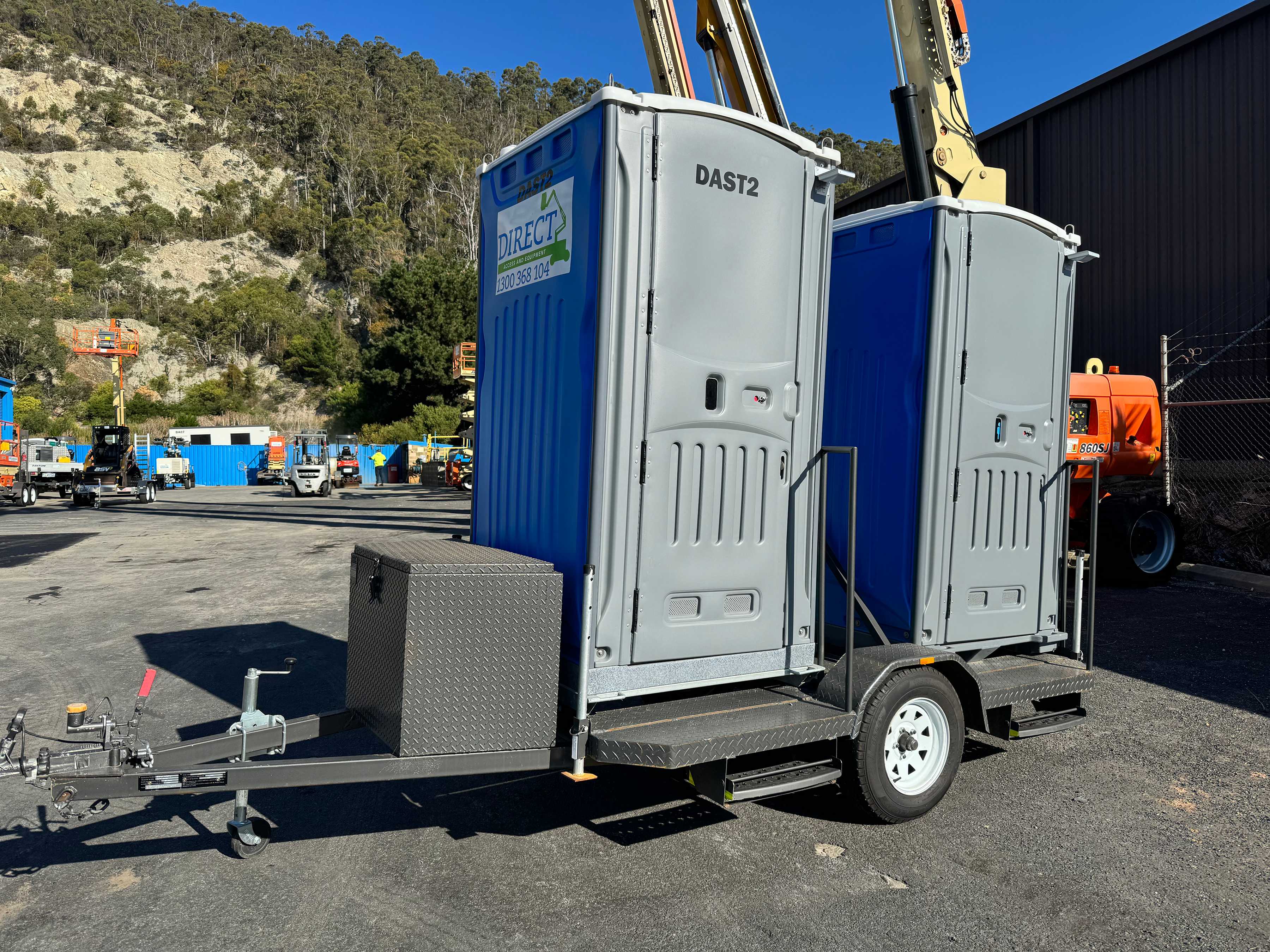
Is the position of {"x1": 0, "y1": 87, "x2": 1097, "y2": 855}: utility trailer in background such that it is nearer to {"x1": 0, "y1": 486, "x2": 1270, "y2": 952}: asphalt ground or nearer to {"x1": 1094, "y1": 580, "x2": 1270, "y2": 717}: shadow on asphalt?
{"x1": 0, "y1": 486, "x2": 1270, "y2": 952}: asphalt ground

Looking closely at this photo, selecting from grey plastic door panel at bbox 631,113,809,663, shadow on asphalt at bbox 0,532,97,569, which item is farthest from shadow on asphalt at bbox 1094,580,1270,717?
shadow on asphalt at bbox 0,532,97,569

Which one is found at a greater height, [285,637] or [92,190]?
[92,190]

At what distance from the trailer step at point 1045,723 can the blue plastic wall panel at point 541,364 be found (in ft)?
8.33

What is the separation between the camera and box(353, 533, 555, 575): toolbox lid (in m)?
3.52

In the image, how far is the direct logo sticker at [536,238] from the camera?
13.0ft

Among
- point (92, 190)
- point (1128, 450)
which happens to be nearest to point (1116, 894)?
point (1128, 450)

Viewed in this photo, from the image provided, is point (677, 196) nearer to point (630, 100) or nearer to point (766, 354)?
point (630, 100)

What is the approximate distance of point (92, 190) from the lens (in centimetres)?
8381

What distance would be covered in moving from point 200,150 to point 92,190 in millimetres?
12584

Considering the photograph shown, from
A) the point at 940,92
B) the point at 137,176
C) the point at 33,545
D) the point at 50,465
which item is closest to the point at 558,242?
the point at 940,92

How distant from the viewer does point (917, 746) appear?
14.5 feet

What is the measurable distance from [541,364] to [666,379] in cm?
64

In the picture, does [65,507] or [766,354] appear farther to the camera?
[65,507]

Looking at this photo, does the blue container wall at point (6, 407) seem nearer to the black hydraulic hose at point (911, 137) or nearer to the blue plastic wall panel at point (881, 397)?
the black hydraulic hose at point (911, 137)
